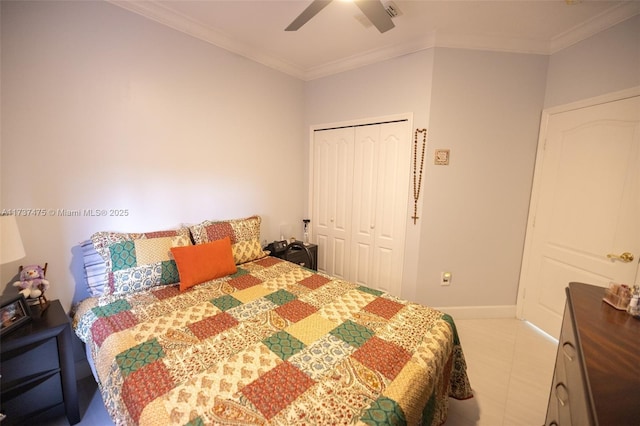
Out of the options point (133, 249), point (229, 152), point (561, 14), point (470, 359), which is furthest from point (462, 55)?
point (133, 249)

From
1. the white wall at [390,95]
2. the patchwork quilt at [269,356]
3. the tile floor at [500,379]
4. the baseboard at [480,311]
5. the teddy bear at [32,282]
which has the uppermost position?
the white wall at [390,95]

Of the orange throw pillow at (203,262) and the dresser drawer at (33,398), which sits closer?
the dresser drawer at (33,398)

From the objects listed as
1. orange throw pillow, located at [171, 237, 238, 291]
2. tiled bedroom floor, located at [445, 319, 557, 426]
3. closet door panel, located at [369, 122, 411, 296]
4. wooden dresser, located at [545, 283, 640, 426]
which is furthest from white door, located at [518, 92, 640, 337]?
orange throw pillow, located at [171, 237, 238, 291]

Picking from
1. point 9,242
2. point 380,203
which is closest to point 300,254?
point 380,203

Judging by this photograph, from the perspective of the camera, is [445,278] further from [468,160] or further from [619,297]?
[619,297]

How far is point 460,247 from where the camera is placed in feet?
8.57

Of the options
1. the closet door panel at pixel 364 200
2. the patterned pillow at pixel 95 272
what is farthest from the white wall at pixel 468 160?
the patterned pillow at pixel 95 272

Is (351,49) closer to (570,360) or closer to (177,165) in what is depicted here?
(177,165)

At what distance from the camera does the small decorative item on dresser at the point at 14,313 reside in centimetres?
131

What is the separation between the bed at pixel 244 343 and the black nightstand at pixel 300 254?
0.72 m

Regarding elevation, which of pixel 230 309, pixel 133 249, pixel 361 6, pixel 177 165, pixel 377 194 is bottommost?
pixel 230 309

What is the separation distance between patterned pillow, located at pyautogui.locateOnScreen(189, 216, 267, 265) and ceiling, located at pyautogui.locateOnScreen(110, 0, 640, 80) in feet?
5.55

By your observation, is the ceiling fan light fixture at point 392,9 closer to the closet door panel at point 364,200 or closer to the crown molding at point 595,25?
the closet door panel at point 364,200

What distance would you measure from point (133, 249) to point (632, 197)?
364cm
